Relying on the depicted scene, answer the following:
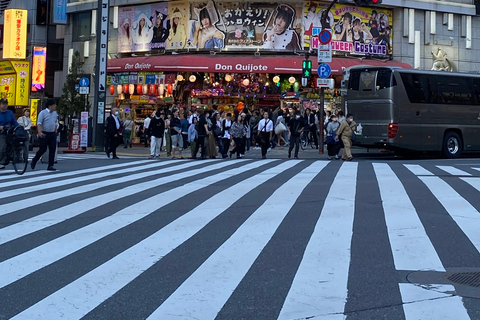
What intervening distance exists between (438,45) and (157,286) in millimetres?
34109

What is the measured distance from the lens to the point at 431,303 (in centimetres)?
523

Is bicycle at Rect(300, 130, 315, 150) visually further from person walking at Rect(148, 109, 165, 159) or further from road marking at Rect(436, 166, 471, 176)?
road marking at Rect(436, 166, 471, 176)

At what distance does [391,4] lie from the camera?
116 ft

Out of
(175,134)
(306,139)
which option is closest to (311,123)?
(306,139)

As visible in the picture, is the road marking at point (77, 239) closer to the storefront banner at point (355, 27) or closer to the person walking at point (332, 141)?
the person walking at point (332, 141)

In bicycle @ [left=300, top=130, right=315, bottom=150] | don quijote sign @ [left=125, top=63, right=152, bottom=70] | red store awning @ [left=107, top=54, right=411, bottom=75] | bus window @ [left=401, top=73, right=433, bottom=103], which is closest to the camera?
bus window @ [left=401, top=73, right=433, bottom=103]

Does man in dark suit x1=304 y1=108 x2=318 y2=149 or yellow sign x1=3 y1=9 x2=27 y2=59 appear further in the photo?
yellow sign x1=3 y1=9 x2=27 y2=59

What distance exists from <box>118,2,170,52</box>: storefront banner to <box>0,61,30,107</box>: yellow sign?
689 centimetres

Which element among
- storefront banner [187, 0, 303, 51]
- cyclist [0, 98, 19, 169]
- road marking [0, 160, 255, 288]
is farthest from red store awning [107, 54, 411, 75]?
road marking [0, 160, 255, 288]

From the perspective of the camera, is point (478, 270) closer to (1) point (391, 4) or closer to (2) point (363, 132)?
(2) point (363, 132)

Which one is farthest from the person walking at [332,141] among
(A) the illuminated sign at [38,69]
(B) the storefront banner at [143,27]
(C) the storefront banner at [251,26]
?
(A) the illuminated sign at [38,69]

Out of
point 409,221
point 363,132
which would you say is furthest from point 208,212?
point 363,132

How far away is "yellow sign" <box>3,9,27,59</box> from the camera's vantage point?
43250 millimetres

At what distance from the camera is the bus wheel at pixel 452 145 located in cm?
2511
